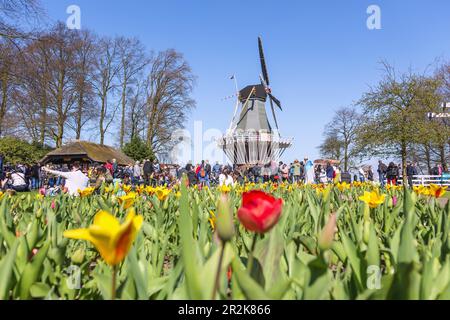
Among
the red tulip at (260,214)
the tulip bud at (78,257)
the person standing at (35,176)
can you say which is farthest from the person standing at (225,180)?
the person standing at (35,176)

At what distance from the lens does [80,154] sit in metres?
30.1

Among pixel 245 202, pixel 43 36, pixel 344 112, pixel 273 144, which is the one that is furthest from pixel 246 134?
pixel 245 202

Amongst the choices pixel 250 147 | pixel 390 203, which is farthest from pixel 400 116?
pixel 390 203

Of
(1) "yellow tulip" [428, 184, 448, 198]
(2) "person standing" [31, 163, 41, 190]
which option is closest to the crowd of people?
(2) "person standing" [31, 163, 41, 190]

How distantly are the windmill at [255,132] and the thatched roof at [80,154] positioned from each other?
893 centimetres

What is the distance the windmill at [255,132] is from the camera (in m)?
33.7

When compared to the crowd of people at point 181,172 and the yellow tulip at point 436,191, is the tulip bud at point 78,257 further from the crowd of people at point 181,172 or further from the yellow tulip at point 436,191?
the crowd of people at point 181,172

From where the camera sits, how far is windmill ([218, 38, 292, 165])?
3369 centimetres

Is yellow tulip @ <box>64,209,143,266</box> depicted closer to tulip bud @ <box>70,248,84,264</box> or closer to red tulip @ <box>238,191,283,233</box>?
red tulip @ <box>238,191,283,233</box>

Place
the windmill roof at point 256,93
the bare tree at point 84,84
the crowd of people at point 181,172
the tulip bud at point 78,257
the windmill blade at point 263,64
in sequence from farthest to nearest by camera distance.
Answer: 1. the windmill blade at point 263,64
2. the windmill roof at point 256,93
3. the bare tree at point 84,84
4. the crowd of people at point 181,172
5. the tulip bud at point 78,257

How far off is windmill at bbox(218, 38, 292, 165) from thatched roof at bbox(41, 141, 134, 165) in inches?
352

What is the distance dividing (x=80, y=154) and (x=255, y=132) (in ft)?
48.1

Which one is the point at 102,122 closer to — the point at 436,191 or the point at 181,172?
the point at 181,172
